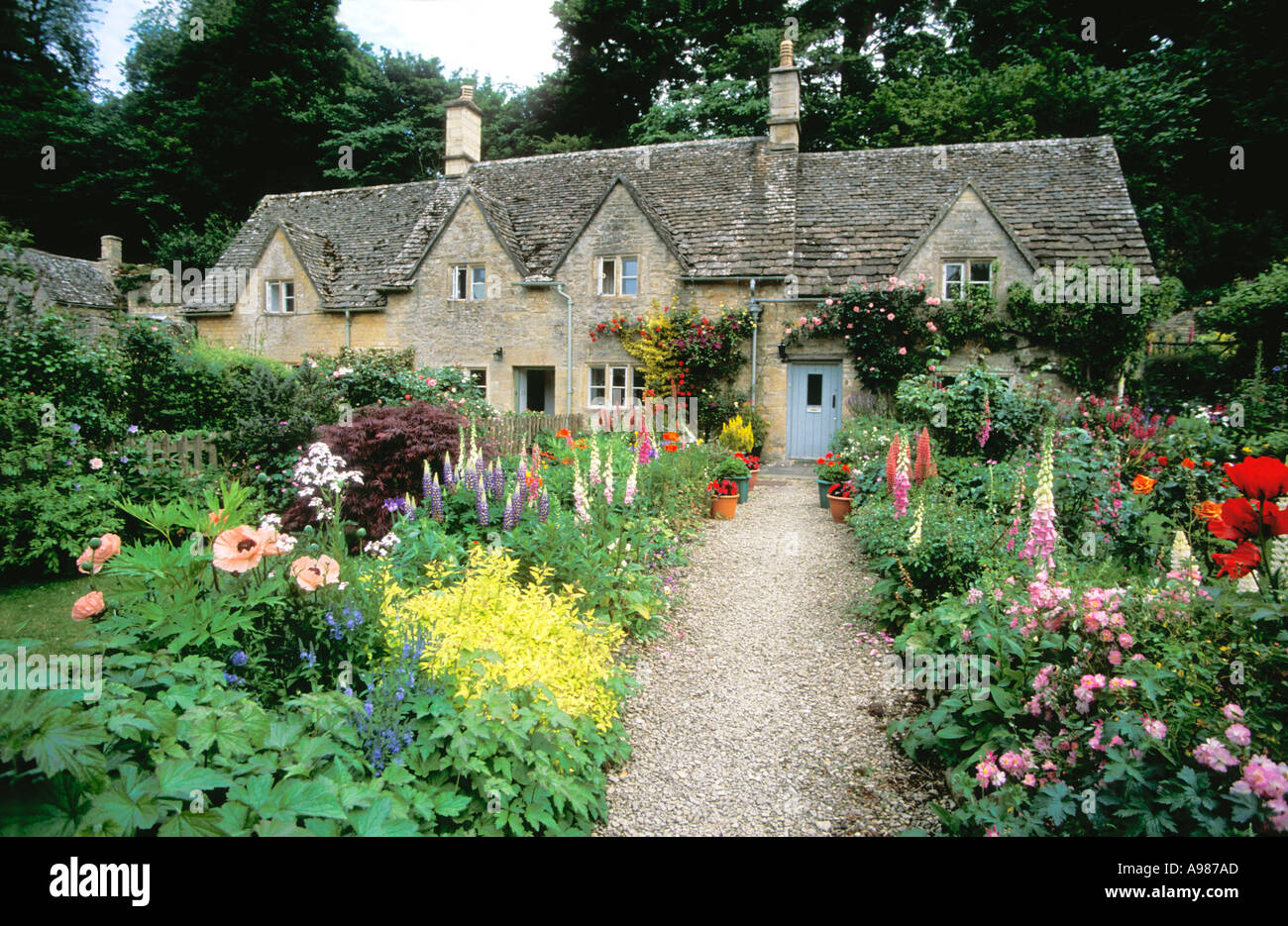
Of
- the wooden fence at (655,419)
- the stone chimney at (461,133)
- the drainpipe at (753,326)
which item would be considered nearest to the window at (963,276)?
the drainpipe at (753,326)

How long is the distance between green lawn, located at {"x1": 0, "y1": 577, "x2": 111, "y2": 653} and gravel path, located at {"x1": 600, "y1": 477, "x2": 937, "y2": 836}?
441 centimetres

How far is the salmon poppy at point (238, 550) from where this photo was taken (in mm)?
2709

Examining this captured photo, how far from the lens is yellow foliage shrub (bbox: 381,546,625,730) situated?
3346 mm

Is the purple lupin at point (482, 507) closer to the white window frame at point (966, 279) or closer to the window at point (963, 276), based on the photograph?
the white window frame at point (966, 279)

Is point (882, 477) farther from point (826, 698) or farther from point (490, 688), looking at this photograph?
point (490, 688)

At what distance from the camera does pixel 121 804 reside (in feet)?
5.76

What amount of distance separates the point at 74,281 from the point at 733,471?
108 ft

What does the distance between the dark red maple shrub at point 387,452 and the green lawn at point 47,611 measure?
87.1 inches

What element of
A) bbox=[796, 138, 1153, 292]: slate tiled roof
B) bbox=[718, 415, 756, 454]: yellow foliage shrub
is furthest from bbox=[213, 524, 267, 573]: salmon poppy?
bbox=[796, 138, 1153, 292]: slate tiled roof

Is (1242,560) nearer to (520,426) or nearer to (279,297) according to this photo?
(520,426)

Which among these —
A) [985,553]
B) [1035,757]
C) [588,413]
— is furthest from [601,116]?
[1035,757]

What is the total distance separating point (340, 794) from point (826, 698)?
345 cm

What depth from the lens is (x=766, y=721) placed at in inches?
175

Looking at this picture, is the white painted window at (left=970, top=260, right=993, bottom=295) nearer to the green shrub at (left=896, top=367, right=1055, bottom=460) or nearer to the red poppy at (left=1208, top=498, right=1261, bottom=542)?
the green shrub at (left=896, top=367, right=1055, bottom=460)
